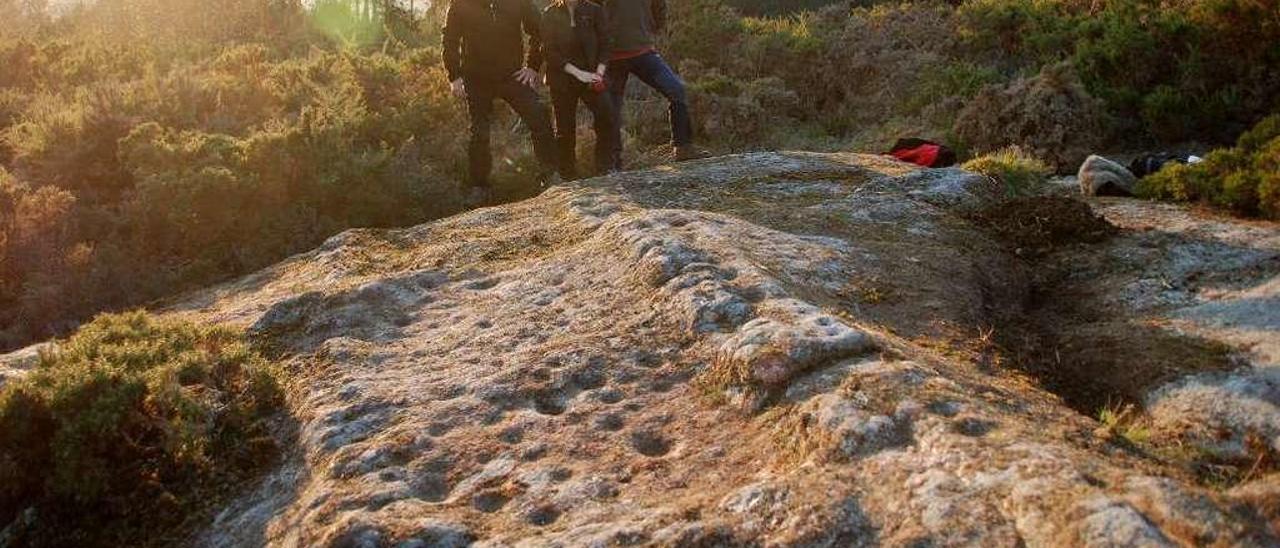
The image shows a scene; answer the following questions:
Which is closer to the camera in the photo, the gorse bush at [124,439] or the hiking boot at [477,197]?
the gorse bush at [124,439]

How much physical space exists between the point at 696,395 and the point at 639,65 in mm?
6531

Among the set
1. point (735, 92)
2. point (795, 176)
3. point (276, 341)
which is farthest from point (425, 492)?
point (735, 92)

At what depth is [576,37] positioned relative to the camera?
380 inches

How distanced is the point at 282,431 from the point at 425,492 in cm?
107

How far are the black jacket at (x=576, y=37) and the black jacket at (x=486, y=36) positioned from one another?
7.8 inches

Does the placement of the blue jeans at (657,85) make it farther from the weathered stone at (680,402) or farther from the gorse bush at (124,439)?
the gorse bush at (124,439)

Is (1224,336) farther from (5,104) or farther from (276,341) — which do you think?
(5,104)

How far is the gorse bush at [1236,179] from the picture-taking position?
713 centimetres

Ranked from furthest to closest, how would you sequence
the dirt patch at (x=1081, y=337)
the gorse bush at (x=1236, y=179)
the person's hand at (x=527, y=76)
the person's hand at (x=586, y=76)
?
the person's hand at (x=527, y=76) < the person's hand at (x=586, y=76) < the gorse bush at (x=1236, y=179) < the dirt patch at (x=1081, y=337)

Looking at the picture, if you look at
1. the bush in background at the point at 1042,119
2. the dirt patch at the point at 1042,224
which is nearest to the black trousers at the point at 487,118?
the dirt patch at the point at 1042,224

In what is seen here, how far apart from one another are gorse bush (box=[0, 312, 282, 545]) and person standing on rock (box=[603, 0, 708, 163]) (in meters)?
5.79

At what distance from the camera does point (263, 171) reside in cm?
902

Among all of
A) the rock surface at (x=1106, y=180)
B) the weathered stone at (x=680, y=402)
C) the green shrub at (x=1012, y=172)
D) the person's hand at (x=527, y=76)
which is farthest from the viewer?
the person's hand at (x=527, y=76)

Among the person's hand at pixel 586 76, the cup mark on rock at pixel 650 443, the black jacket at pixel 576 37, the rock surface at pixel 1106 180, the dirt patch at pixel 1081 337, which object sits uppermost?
the black jacket at pixel 576 37
